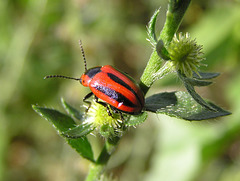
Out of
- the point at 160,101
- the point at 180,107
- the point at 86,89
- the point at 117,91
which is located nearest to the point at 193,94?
the point at 180,107

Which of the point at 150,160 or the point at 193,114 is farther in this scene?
the point at 150,160

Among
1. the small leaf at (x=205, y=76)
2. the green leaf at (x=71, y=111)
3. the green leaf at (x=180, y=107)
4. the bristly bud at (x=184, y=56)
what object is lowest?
the green leaf at (x=71, y=111)

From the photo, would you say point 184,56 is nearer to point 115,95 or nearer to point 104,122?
point 115,95

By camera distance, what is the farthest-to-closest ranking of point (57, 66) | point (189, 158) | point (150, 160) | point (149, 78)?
1. point (57, 66)
2. point (150, 160)
3. point (189, 158)
4. point (149, 78)

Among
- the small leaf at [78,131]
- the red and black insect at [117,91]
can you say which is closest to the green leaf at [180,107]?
the red and black insect at [117,91]

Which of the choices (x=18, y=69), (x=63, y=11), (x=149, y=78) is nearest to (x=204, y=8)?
(x=63, y=11)

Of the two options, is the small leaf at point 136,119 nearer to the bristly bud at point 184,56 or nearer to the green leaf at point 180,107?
the green leaf at point 180,107

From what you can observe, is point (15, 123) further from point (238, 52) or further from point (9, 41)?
point (238, 52)
